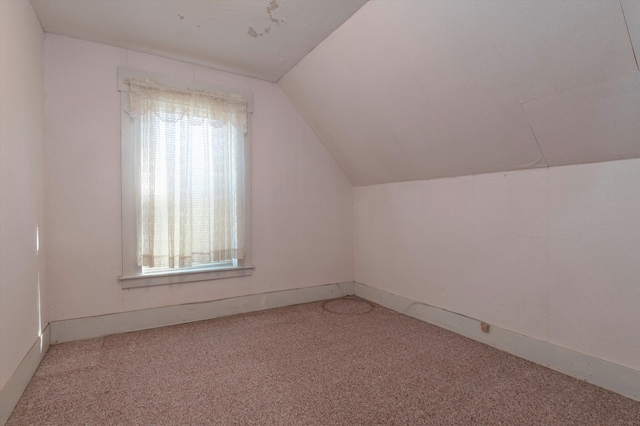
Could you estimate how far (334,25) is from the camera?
237 centimetres

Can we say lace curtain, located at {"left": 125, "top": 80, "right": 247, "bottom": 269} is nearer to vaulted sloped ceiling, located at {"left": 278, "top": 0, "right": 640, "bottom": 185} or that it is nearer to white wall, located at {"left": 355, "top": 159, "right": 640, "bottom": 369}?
vaulted sloped ceiling, located at {"left": 278, "top": 0, "right": 640, "bottom": 185}

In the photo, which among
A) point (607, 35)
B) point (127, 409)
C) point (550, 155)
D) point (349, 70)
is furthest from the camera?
point (349, 70)

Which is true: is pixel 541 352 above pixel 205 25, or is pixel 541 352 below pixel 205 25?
below

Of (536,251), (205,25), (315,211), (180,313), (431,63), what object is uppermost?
(205,25)

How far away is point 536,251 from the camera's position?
7.07 feet

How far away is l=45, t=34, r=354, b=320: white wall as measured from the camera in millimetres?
2479

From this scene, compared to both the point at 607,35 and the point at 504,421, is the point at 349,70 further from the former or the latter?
the point at 504,421

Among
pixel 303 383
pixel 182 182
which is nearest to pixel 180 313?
pixel 182 182

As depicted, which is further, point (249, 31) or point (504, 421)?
point (249, 31)

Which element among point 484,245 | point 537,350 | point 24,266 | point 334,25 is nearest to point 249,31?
point 334,25

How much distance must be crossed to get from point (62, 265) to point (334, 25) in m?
2.75

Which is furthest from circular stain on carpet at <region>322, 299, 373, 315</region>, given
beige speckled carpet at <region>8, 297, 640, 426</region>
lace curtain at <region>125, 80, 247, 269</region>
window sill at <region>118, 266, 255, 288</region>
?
lace curtain at <region>125, 80, 247, 269</region>

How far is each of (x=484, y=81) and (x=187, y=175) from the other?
2415 mm

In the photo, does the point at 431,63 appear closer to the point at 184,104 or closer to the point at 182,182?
the point at 184,104
